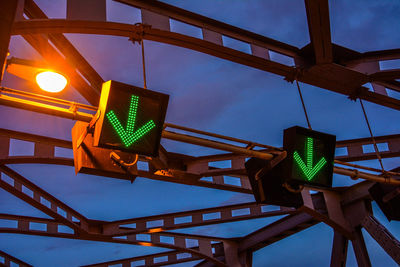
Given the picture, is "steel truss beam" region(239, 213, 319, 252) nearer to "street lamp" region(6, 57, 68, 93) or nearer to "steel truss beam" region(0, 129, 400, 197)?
"steel truss beam" region(0, 129, 400, 197)

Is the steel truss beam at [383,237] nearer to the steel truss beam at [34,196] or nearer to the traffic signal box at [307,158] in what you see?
the traffic signal box at [307,158]

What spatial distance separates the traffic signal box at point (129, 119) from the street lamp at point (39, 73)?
558 mm

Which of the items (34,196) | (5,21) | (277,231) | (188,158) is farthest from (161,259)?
(5,21)

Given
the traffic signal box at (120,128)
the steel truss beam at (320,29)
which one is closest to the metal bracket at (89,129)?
the traffic signal box at (120,128)

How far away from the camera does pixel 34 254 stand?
32.9 metres

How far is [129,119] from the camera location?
491 centimetres

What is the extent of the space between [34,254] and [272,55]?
2965 centimetres

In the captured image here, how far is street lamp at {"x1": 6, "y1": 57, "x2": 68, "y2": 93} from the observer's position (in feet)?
16.1

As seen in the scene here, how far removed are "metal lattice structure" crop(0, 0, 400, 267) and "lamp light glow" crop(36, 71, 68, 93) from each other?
0.30 meters

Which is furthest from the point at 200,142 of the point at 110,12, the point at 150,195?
the point at 150,195

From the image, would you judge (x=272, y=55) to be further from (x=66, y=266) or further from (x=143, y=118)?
(x=66, y=266)

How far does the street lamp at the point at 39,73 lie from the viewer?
16.1 ft

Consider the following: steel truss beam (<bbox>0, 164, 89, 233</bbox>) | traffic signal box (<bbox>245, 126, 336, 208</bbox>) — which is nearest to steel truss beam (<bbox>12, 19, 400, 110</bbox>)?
traffic signal box (<bbox>245, 126, 336, 208</bbox>)

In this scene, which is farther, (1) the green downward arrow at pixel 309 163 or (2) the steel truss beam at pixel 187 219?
(2) the steel truss beam at pixel 187 219
